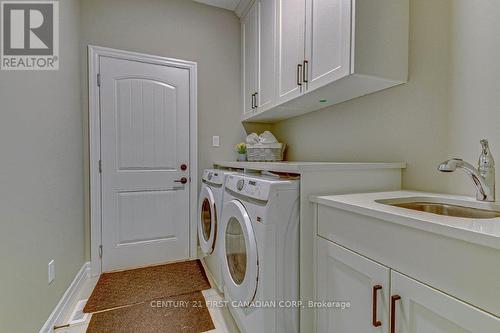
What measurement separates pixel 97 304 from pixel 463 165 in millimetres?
2278

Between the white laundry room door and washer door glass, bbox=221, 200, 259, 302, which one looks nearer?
washer door glass, bbox=221, 200, 259, 302

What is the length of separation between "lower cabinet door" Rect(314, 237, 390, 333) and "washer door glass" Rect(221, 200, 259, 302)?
32cm

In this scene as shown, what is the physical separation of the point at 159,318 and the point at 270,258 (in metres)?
0.98

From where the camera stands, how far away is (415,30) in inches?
52.6

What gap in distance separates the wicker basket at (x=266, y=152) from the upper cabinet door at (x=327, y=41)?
0.84 m

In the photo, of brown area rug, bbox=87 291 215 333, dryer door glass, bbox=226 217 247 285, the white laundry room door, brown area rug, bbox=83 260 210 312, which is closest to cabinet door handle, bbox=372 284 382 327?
dryer door glass, bbox=226 217 247 285

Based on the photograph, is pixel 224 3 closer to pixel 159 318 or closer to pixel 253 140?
pixel 253 140

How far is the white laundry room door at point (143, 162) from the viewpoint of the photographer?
2211mm

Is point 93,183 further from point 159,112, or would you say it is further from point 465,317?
point 465,317

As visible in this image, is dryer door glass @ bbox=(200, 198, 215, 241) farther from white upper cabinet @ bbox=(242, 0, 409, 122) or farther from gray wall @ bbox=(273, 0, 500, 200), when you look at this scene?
gray wall @ bbox=(273, 0, 500, 200)

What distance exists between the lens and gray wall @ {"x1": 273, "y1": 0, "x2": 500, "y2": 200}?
1.07 m

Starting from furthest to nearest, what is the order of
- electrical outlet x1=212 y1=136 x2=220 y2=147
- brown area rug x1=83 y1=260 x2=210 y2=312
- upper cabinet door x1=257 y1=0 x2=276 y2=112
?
1. electrical outlet x1=212 y1=136 x2=220 y2=147
2. upper cabinet door x1=257 y1=0 x2=276 y2=112
3. brown area rug x1=83 y1=260 x2=210 y2=312

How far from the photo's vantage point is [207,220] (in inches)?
80.1

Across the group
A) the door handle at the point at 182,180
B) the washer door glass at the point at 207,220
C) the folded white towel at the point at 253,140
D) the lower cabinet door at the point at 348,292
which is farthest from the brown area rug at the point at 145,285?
the folded white towel at the point at 253,140
